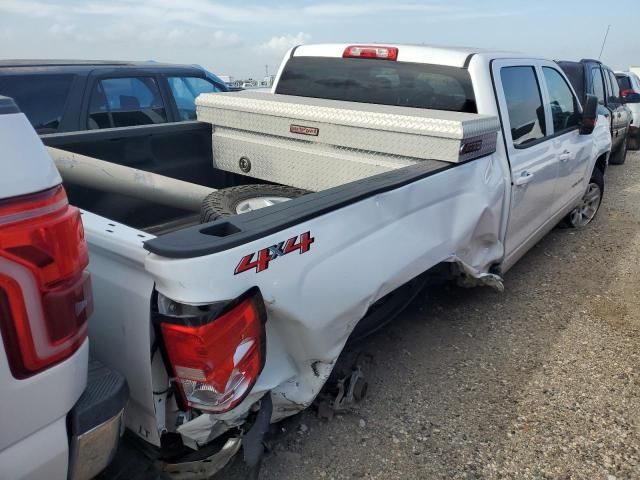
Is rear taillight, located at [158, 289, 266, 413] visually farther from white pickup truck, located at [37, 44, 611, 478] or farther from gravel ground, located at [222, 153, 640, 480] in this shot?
gravel ground, located at [222, 153, 640, 480]

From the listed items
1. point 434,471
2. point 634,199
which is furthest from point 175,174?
point 634,199

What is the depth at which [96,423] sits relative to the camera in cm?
131

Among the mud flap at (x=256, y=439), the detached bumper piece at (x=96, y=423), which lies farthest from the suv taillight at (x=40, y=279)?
the mud flap at (x=256, y=439)

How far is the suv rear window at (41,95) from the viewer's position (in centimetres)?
493

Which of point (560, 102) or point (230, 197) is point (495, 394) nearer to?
point (230, 197)

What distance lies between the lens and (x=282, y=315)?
5.30 feet

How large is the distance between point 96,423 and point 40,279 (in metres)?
0.43

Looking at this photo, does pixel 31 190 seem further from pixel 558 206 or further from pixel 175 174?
pixel 558 206

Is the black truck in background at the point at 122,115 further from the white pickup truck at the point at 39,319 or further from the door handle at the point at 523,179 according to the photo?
the door handle at the point at 523,179

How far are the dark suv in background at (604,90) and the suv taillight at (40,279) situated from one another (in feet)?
25.6

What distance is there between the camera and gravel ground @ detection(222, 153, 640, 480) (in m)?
2.32

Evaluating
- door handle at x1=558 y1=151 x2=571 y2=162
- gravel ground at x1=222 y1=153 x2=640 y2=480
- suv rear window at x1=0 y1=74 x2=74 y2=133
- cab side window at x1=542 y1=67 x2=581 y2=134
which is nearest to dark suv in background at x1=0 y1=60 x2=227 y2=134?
suv rear window at x1=0 y1=74 x2=74 y2=133

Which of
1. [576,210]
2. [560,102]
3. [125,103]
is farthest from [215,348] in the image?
[576,210]

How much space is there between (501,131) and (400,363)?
5.03 feet
